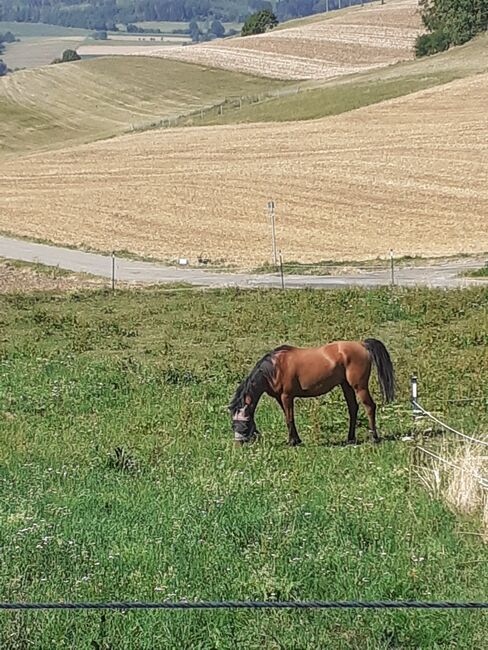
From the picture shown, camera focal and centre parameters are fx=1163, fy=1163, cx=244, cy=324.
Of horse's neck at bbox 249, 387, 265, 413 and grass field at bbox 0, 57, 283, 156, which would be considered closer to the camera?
horse's neck at bbox 249, 387, 265, 413

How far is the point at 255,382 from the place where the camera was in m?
13.6

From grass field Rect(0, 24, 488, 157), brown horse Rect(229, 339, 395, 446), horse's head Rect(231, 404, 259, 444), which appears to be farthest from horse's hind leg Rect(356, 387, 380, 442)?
grass field Rect(0, 24, 488, 157)

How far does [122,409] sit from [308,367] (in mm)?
3733

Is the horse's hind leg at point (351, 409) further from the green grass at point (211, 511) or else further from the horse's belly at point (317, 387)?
the green grass at point (211, 511)

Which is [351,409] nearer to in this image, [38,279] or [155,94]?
[38,279]

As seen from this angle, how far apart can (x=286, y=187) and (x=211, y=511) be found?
46.6 meters

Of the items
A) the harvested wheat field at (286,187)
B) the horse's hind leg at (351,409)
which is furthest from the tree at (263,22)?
the horse's hind leg at (351,409)

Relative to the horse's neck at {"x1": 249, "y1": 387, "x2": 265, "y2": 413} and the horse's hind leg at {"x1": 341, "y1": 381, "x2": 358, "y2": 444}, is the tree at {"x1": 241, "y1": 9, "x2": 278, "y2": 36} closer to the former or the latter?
the horse's hind leg at {"x1": 341, "y1": 381, "x2": 358, "y2": 444}

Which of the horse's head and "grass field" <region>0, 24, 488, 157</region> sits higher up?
the horse's head

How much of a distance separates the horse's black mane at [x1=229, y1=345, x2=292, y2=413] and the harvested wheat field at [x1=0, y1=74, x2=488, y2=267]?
2727 centimetres

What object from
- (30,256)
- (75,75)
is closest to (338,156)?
(30,256)

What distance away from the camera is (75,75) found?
120 metres

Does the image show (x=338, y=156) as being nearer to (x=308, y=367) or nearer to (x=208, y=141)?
(x=208, y=141)

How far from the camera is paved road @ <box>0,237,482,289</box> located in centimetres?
3450
